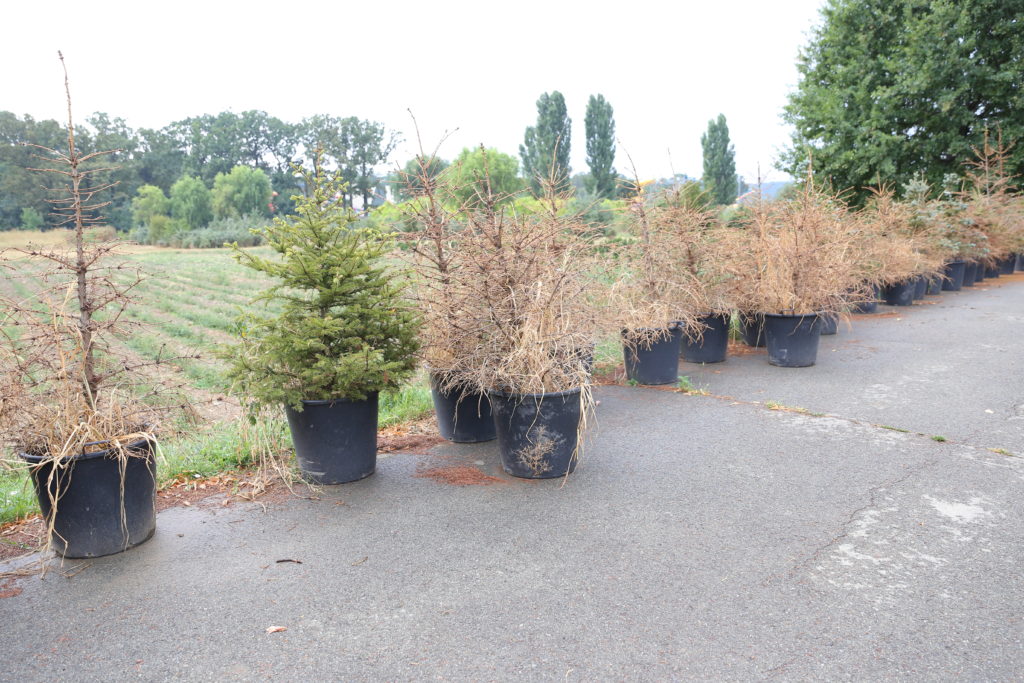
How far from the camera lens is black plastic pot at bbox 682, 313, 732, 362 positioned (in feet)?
25.8

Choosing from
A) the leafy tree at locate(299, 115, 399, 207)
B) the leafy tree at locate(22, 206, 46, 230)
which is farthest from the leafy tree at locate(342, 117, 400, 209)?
the leafy tree at locate(22, 206, 46, 230)

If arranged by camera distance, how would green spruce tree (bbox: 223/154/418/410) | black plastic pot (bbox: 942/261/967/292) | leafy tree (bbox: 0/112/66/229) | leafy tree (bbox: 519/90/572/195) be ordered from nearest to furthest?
green spruce tree (bbox: 223/154/418/410) → black plastic pot (bbox: 942/261/967/292) → leafy tree (bbox: 0/112/66/229) → leafy tree (bbox: 519/90/572/195)

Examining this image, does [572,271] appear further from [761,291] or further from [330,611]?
[761,291]

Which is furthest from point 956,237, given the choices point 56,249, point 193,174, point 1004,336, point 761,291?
point 193,174

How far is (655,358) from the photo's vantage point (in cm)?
685

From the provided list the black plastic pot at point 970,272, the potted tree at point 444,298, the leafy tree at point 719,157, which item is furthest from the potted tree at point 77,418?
the leafy tree at point 719,157

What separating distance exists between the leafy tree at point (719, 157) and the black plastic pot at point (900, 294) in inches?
1288

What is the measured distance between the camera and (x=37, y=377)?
404 centimetres

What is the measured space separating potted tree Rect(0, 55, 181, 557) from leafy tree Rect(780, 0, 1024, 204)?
63.0 ft

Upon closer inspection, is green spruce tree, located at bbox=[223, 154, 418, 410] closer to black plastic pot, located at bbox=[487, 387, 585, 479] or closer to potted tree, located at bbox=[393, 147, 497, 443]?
potted tree, located at bbox=[393, 147, 497, 443]

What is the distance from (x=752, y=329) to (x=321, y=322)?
6.53m

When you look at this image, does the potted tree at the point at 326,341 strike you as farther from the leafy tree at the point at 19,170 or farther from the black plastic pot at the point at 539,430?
the leafy tree at the point at 19,170

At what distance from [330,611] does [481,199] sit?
113 inches

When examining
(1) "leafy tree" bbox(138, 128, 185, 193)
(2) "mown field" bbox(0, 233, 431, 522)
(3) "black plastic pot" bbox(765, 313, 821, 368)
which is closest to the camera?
(2) "mown field" bbox(0, 233, 431, 522)
